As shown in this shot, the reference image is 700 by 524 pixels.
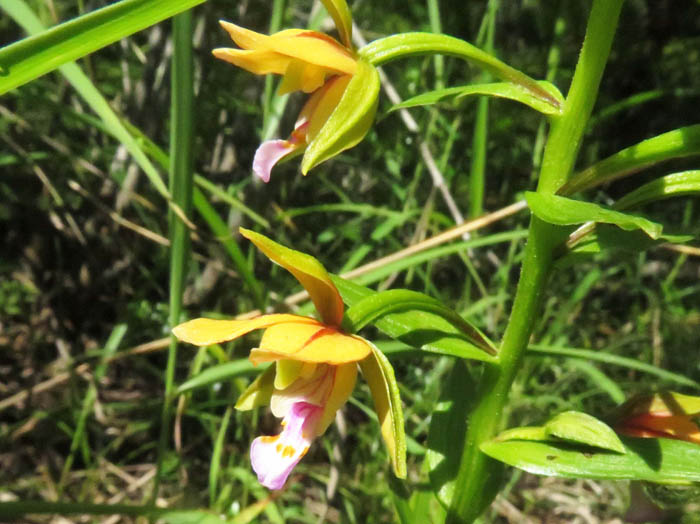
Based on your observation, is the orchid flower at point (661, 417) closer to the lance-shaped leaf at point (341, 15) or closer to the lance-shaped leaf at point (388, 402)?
the lance-shaped leaf at point (388, 402)

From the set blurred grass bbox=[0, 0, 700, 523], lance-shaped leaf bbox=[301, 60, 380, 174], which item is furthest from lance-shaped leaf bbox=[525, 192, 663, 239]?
blurred grass bbox=[0, 0, 700, 523]

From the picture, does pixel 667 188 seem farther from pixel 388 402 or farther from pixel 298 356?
pixel 298 356

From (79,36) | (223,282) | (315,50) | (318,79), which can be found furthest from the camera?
(223,282)

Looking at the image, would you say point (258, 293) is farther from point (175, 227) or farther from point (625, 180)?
point (625, 180)

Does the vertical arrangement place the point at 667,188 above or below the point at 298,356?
above

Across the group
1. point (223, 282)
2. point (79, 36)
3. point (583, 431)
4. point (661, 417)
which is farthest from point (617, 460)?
point (223, 282)

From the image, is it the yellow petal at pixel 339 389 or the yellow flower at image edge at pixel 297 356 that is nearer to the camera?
A: the yellow flower at image edge at pixel 297 356

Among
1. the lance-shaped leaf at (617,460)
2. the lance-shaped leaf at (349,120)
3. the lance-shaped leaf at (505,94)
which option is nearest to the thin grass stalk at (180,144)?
the lance-shaped leaf at (349,120)
